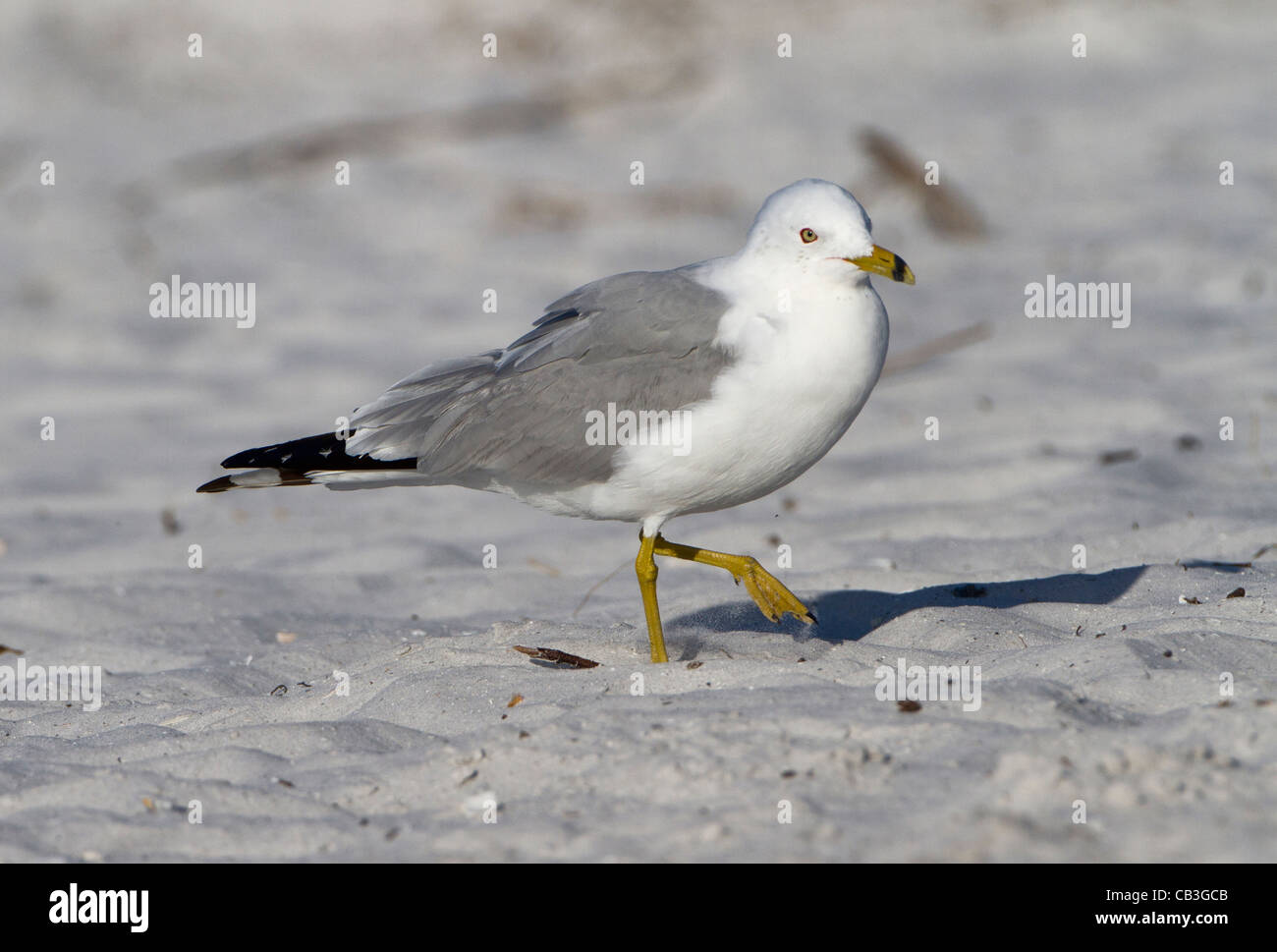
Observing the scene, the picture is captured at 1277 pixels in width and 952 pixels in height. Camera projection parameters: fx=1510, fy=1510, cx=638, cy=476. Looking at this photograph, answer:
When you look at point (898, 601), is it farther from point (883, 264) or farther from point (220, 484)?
point (220, 484)

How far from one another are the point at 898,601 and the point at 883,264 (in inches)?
52.6

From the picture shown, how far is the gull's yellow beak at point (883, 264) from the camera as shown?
412 centimetres

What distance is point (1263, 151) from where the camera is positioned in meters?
11.5

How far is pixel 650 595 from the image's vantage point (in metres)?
4.34

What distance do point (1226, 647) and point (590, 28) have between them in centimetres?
1134

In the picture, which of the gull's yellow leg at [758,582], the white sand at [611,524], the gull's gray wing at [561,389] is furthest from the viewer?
the gull's yellow leg at [758,582]

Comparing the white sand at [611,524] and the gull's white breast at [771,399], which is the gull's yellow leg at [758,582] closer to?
the white sand at [611,524]

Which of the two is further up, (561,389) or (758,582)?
(561,389)

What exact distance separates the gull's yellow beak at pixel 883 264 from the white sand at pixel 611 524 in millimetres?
1044

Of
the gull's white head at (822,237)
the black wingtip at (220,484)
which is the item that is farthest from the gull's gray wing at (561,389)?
the black wingtip at (220,484)

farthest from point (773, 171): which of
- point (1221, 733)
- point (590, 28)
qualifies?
point (1221, 733)

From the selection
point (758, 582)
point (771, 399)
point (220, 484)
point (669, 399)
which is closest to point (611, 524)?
point (758, 582)

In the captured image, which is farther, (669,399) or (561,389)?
(561,389)
